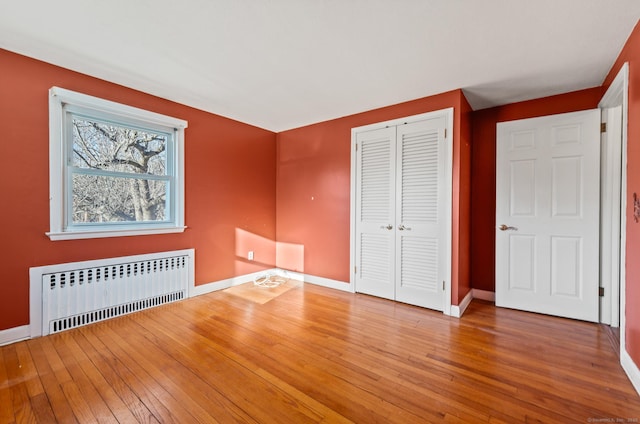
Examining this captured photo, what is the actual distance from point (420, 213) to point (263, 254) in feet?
8.11

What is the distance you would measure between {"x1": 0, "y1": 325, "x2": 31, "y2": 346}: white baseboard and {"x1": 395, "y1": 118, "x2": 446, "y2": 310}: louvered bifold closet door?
3.55m

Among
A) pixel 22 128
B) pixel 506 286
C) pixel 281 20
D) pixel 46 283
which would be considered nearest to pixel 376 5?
pixel 281 20

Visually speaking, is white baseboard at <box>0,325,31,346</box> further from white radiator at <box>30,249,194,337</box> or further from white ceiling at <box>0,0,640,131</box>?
white ceiling at <box>0,0,640,131</box>

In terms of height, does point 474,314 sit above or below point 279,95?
Answer: below

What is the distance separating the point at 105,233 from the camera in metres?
2.71

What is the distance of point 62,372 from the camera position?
187cm

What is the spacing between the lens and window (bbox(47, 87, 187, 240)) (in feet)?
8.07

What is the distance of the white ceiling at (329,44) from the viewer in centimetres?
174

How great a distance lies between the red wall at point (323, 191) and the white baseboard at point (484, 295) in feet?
0.77

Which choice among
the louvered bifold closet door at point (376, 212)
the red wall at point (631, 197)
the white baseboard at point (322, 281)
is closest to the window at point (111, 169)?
the white baseboard at point (322, 281)

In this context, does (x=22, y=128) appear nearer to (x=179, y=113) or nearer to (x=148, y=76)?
(x=148, y=76)

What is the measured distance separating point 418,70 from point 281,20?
51.6 inches

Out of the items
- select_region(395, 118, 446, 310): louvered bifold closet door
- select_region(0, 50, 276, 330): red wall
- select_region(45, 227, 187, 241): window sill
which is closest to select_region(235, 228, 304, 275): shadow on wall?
select_region(0, 50, 276, 330): red wall

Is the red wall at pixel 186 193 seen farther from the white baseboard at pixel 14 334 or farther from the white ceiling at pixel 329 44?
the white ceiling at pixel 329 44
